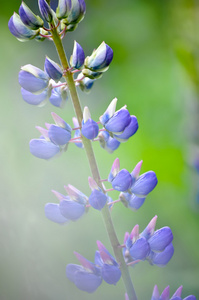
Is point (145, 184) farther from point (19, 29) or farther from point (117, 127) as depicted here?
point (19, 29)

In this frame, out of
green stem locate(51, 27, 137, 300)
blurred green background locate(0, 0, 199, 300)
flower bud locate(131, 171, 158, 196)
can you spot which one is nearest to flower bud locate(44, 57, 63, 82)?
green stem locate(51, 27, 137, 300)

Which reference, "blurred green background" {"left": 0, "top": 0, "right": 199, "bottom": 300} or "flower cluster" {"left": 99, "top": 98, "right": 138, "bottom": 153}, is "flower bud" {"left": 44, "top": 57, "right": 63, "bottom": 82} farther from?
"blurred green background" {"left": 0, "top": 0, "right": 199, "bottom": 300}

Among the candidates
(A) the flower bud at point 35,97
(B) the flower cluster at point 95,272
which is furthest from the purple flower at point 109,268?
(A) the flower bud at point 35,97

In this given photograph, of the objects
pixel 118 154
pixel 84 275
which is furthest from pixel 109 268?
pixel 118 154

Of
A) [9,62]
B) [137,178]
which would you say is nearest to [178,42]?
[9,62]

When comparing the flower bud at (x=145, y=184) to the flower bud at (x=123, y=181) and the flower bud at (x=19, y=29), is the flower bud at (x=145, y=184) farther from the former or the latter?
the flower bud at (x=19, y=29)

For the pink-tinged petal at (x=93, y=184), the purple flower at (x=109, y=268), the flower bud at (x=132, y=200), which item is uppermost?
the pink-tinged petal at (x=93, y=184)
